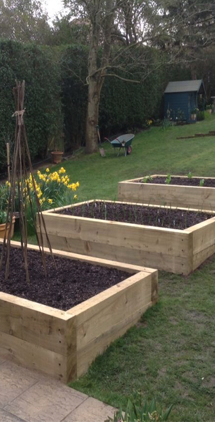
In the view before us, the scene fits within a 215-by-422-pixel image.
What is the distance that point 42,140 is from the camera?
13.1 meters

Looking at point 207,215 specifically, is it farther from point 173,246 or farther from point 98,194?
point 98,194

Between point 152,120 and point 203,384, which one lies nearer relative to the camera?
point 203,384

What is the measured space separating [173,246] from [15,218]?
259 cm

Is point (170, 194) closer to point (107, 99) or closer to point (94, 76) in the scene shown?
point (94, 76)

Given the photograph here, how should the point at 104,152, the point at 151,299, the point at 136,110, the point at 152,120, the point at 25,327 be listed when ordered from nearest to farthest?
1. the point at 25,327
2. the point at 151,299
3. the point at 104,152
4. the point at 136,110
5. the point at 152,120

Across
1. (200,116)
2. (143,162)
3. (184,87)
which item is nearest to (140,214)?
(143,162)

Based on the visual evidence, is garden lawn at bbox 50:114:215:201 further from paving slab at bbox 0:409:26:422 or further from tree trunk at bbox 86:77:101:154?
paving slab at bbox 0:409:26:422

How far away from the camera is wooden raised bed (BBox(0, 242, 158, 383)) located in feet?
8.43

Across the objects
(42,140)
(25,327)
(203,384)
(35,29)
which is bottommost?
(203,384)

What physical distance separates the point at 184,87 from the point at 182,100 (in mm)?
863

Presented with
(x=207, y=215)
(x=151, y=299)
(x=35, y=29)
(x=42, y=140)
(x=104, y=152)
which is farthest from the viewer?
(x=35, y=29)

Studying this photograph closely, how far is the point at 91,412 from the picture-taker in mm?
2262

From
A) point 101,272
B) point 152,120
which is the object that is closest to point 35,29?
point 152,120

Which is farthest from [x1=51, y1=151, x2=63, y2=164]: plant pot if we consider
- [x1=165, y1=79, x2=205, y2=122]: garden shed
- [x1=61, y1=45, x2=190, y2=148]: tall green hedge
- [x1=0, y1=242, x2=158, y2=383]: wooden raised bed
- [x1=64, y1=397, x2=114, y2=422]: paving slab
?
[x1=64, y1=397, x2=114, y2=422]: paving slab
